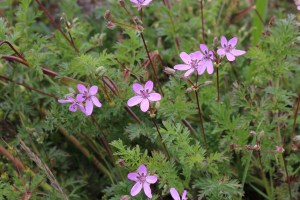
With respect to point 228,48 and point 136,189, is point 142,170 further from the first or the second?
point 228,48

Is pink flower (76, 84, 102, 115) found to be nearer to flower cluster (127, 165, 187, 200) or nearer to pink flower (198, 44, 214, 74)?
flower cluster (127, 165, 187, 200)

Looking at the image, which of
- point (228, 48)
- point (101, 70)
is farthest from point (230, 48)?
point (101, 70)

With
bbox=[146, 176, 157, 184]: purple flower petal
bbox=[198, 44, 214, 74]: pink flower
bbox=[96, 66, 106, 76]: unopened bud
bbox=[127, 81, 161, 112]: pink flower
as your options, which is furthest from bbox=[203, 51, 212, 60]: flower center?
bbox=[146, 176, 157, 184]: purple flower petal

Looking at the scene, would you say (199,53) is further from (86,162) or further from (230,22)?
(230,22)

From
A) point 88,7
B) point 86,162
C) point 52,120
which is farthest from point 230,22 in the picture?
point 52,120

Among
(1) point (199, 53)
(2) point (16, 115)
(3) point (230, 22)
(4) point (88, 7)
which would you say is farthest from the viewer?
(4) point (88, 7)

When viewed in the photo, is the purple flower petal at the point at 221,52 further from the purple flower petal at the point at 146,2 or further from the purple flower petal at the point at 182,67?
the purple flower petal at the point at 146,2

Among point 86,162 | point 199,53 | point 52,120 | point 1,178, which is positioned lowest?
point 86,162
